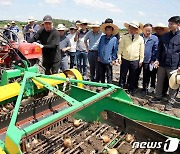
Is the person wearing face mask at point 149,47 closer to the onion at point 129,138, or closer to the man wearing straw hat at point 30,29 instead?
the onion at point 129,138

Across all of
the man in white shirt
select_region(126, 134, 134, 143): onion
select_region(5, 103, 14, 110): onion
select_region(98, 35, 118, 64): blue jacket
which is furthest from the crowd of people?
select_region(126, 134, 134, 143): onion

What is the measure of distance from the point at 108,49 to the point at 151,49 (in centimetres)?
106

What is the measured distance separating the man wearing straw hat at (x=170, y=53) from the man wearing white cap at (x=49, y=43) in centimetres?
231

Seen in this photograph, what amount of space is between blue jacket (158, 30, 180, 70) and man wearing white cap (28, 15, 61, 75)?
7.66 ft

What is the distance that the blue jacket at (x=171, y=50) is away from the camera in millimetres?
4941

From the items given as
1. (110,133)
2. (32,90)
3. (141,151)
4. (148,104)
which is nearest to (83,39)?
(148,104)

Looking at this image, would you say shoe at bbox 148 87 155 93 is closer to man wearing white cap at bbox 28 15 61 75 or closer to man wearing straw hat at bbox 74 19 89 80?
man wearing straw hat at bbox 74 19 89 80

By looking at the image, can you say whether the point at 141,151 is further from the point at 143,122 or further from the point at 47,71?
the point at 47,71

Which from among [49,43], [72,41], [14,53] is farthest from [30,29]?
[14,53]

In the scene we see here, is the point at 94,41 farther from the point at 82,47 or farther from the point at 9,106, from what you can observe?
the point at 9,106

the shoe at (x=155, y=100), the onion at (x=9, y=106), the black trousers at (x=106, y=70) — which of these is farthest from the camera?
the black trousers at (x=106, y=70)

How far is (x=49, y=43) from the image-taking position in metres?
5.05

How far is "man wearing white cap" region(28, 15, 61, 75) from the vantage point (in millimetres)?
4922

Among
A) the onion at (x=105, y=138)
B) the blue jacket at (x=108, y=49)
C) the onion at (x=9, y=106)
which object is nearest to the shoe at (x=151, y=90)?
the blue jacket at (x=108, y=49)
